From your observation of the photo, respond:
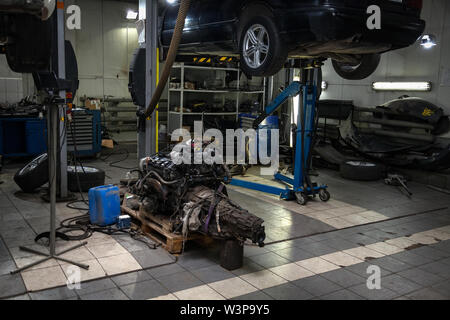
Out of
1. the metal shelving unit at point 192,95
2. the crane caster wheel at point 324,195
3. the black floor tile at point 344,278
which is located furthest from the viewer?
the metal shelving unit at point 192,95

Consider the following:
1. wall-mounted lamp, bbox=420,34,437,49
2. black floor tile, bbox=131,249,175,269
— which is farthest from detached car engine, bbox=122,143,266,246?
wall-mounted lamp, bbox=420,34,437,49

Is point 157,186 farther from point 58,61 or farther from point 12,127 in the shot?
point 12,127

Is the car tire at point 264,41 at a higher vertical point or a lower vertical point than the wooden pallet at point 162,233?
higher

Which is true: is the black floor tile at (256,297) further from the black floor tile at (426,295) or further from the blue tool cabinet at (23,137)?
the blue tool cabinet at (23,137)

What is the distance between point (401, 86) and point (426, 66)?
569mm

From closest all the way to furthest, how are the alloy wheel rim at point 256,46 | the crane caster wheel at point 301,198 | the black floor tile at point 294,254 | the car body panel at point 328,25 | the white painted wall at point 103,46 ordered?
the car body panel at point 328,25
the black floor tile at point 294,254
the alloy wheel rim at point 256,46
the crane caster wheel at point 301,198
the white painted wall at point 103,46

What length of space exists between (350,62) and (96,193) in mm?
3723

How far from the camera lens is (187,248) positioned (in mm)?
4496

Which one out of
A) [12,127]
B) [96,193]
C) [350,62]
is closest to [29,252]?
[96,193]

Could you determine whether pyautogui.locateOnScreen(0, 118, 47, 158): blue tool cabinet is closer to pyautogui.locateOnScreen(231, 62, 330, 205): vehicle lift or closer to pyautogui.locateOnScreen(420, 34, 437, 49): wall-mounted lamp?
pyautogui.locateOnScreen(231, 62, 330, 205): vehicle lift

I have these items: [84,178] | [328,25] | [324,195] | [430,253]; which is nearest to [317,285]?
[430,253]

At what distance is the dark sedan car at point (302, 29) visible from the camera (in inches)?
169

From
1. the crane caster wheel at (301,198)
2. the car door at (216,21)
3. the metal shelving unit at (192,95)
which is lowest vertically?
the crane caster wheel at (301,198)

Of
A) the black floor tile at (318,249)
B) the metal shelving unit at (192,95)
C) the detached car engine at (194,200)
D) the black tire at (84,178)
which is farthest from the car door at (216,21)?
the metal shelving unit at (192,95)
